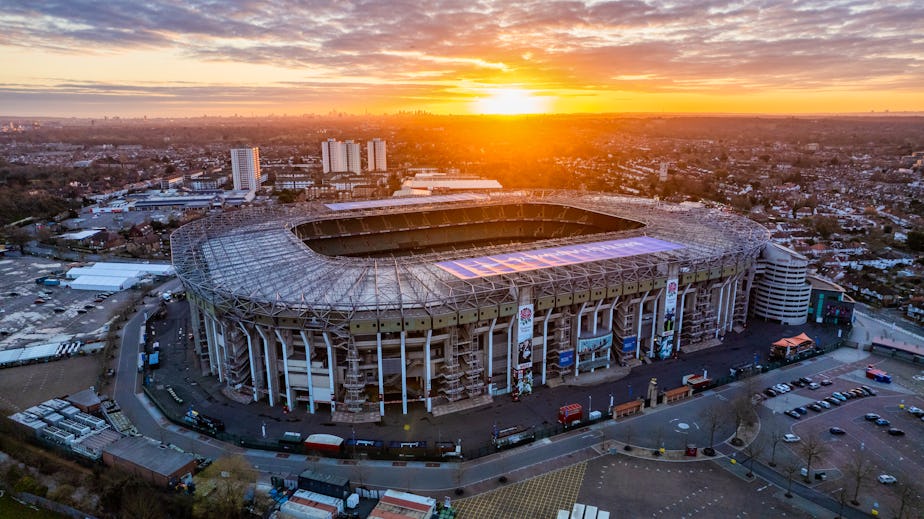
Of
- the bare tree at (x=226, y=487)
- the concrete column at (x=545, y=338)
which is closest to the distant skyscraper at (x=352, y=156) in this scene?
the concrete column at (x=545, y=338)

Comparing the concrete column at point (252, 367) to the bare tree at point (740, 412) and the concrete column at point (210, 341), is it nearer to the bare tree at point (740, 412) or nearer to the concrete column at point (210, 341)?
the concrete column at point (210, 341)

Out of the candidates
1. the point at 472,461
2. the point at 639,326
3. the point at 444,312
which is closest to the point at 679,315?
the point at 639,326

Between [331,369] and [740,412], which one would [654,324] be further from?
[331,369]

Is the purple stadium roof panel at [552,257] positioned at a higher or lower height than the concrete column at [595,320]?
higher

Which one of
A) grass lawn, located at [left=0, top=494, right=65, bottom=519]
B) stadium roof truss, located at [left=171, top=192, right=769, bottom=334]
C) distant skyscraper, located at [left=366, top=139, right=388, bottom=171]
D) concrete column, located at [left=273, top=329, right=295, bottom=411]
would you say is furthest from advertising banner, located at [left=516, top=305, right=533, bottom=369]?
distant skyscraper, located at [left=366, top=139, right=388, bottom=171]

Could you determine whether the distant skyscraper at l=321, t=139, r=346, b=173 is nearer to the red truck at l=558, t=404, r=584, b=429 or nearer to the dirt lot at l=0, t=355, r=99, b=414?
the dirt lot at l=0, t=355, r=99, b=414

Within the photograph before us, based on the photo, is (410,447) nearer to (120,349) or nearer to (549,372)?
(549,372)
